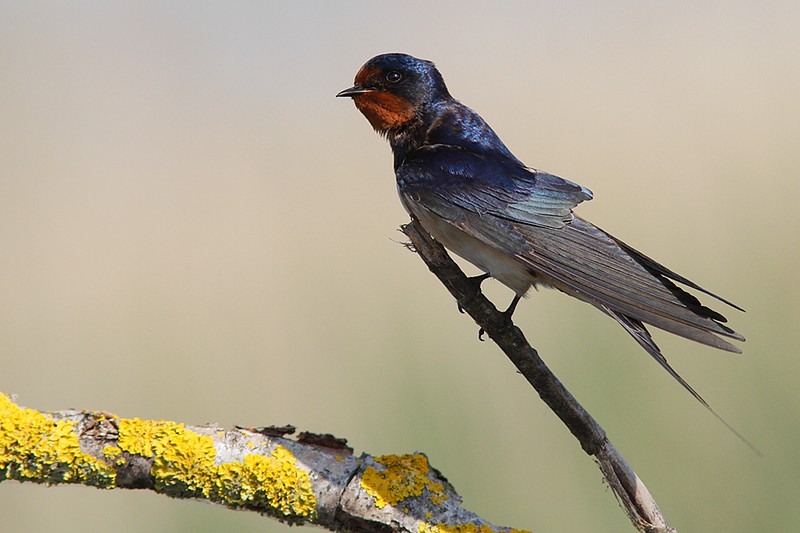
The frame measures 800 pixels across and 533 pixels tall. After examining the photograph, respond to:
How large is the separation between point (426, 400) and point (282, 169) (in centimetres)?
208

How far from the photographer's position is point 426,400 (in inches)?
119

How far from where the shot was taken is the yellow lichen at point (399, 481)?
156 cm

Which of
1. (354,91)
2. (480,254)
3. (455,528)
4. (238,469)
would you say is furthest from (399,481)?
(354,91)

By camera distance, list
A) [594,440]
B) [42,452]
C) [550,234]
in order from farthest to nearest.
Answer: [550,234], [594,440], [42,452]

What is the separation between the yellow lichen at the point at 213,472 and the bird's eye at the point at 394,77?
135cm

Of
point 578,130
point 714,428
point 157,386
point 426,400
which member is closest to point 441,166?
point 426,400

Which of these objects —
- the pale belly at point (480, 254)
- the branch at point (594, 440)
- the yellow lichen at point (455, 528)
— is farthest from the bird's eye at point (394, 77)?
the yellow lichen at point (455, 528)

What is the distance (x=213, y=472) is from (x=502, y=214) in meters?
1.01

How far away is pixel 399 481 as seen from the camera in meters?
1.57

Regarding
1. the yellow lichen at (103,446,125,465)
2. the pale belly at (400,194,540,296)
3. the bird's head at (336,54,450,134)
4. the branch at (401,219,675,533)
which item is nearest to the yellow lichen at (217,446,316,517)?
the yellow lichen at (103,446,125,465)

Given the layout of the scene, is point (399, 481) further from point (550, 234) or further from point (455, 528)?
point (550, 234)

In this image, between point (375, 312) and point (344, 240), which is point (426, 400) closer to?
point (375, 312)

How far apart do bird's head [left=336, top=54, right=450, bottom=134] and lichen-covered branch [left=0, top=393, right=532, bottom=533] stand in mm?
1234

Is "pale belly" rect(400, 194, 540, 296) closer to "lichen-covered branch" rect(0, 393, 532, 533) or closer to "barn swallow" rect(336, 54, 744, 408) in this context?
"barn swallow" rect(336, 54, 744, 408)
